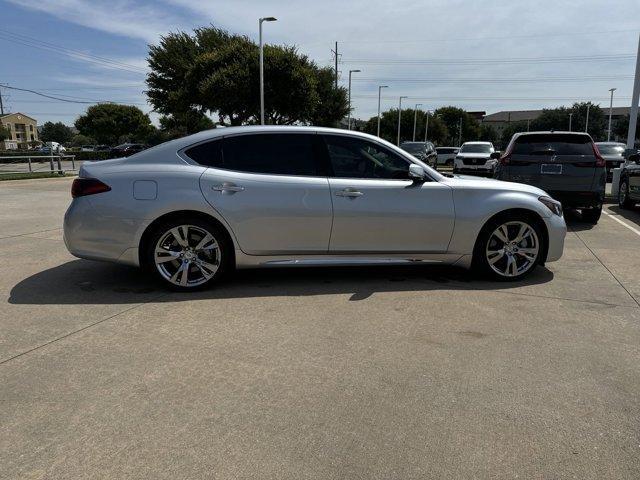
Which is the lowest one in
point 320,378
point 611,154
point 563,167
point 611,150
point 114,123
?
point 320,378

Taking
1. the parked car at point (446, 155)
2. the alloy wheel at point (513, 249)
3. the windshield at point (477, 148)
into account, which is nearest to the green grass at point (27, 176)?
the windshield at point (477, 148)

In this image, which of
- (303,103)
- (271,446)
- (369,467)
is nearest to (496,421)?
(369,467)

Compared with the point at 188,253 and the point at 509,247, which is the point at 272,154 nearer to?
the point at 188,253

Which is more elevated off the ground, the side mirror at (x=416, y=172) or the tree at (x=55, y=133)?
the tree at (x=55, y=133)

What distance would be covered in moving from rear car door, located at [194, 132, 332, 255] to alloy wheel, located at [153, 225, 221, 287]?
0.30m

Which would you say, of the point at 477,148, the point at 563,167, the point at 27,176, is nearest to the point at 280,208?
the point at 563,167

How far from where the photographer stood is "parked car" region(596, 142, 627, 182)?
18292 millimetres

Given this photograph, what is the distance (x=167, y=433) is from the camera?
2652 millimetres

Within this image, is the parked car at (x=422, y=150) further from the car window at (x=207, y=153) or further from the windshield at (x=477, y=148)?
the car window at (x=207, y=153)

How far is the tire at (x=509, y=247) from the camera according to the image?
5.45 meters

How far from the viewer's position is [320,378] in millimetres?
3268

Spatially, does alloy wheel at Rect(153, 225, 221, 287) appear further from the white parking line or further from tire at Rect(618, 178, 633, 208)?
tire at Rect(618, 178, 633, 208)

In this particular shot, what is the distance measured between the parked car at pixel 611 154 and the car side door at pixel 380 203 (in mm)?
15783

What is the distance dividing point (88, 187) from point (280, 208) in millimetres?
1794
